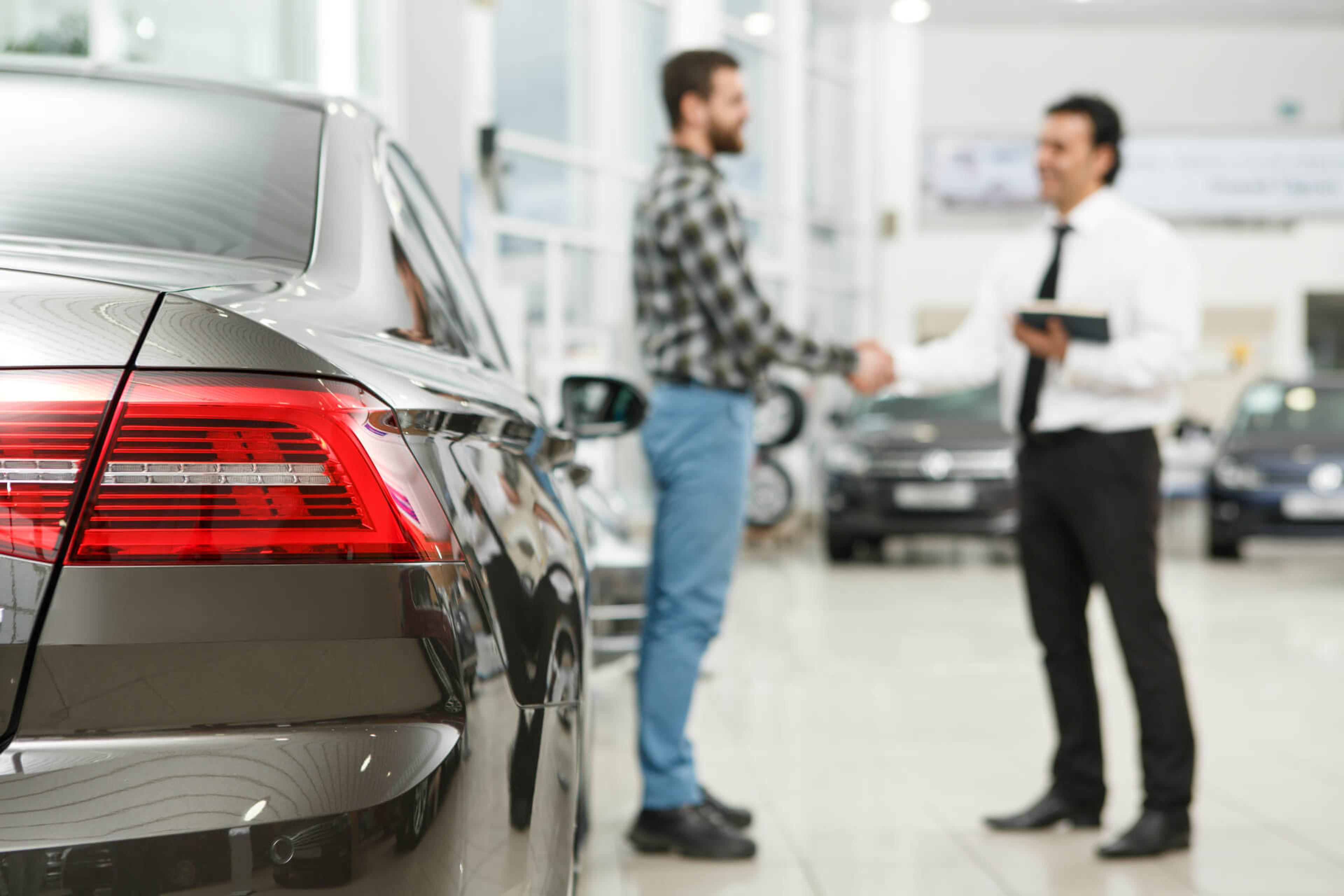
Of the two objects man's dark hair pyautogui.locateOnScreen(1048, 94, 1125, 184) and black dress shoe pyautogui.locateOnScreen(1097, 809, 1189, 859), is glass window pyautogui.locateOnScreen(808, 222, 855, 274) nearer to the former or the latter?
man's dark hair pyautogui.locateOnScreen(1048, 94, 1125, 184)

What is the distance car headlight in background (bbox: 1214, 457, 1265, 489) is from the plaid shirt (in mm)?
7598

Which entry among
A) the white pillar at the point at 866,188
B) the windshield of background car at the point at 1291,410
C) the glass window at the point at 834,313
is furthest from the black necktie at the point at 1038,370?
the white pillar at the point at 866,188

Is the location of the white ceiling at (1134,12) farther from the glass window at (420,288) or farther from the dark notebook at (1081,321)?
the glass window at (420,288)

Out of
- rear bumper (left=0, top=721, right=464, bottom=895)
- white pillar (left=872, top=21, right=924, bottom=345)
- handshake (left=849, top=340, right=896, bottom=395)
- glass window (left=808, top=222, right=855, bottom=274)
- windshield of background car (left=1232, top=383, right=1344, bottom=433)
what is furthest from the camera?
white pillar (left=872, top=21, right=924, bottom=345)

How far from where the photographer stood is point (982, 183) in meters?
19.4

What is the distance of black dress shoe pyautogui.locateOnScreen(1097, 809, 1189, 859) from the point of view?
283cm

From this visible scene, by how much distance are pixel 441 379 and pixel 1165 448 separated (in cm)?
1309

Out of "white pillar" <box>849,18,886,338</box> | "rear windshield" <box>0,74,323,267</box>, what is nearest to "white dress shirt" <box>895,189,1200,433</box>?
"rear windshield" <box>0,74,323,267</box>

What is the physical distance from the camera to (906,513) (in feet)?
29.9

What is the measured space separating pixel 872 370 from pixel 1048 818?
3.67 feet

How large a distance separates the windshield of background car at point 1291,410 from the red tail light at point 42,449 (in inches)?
402

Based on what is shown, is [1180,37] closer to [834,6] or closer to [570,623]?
[834,6]

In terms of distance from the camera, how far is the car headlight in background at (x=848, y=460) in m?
9.21

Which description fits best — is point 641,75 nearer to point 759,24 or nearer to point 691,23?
point 691,23
